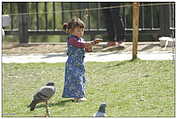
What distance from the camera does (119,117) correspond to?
5852 millimetres

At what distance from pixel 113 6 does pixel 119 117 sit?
27.4 ft

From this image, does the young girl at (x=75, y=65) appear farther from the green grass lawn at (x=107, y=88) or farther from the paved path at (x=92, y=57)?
the paved path at (x=92, y=57)

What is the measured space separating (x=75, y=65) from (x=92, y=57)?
187 inches

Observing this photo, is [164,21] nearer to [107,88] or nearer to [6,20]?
[6,20]

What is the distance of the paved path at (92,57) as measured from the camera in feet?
37.4

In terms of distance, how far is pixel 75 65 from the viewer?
7.07 m

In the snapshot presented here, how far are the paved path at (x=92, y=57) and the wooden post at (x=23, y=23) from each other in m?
2.38

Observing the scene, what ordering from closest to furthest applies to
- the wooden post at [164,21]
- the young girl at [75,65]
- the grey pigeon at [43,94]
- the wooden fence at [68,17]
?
the grey pigeon at [43,94], the young girl at [75,65], the wooden post at [164,21], the wooden fence at [68,17]

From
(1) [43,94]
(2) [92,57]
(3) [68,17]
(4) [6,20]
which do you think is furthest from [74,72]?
(3) [68,17]

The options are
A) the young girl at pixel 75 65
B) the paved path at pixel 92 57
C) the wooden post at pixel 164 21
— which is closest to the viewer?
the young girl at pixel 75 65

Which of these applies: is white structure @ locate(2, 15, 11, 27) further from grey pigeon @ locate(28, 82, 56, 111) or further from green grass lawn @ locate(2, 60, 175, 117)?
grey pigeon @ locate(28, 82, 56, 111)

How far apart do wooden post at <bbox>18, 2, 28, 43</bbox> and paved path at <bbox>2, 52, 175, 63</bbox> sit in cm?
238

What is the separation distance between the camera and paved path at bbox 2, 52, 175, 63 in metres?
11.4

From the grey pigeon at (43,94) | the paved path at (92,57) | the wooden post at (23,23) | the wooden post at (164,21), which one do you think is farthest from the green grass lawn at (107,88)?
the wooden post at (23,23)
